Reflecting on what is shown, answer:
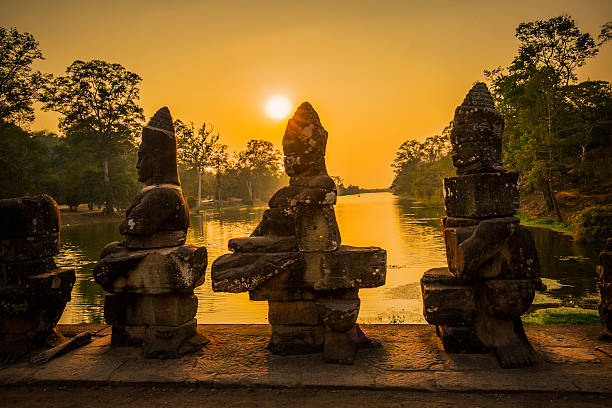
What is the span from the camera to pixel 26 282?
14.5ft

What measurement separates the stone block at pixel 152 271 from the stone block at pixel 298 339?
1.08 meters

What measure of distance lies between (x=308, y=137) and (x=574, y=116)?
23.1 meters

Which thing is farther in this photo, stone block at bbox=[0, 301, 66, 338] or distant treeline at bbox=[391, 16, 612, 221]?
distant treeline at bbox=[391, 16, 612, 221]

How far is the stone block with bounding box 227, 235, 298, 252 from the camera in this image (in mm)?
4238

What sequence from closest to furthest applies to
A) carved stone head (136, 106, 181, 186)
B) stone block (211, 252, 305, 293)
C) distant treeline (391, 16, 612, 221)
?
1. stone block (211, 252, 305, 293)
2. carved stone head (136, 106, 181, 186)
3. distant treeline (391, 16, 612, 221)

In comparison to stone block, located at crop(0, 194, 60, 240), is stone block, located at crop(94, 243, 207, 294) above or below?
below

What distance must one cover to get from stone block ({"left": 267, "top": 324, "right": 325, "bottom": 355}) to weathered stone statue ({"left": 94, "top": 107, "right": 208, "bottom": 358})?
921 millimetres

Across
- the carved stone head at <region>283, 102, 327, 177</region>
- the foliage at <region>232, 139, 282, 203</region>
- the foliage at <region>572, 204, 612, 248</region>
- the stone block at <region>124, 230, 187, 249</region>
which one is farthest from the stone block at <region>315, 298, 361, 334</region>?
the foliage at <region>232, 139, 282, 203</region>

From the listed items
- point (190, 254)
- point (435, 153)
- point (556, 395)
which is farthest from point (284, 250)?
point (435, 153)

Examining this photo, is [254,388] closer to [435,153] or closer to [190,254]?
[190,254]

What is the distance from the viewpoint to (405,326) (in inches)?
198

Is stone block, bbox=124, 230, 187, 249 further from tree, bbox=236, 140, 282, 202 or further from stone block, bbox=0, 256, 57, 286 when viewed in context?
tree, bbox=236, 140, 282, 202

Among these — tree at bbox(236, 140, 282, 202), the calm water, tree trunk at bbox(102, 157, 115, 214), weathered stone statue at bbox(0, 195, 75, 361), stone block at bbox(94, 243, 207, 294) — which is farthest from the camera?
tree at bbox(236, 140, 282, 202)

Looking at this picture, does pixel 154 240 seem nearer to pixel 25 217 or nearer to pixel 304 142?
pixel 25 217
